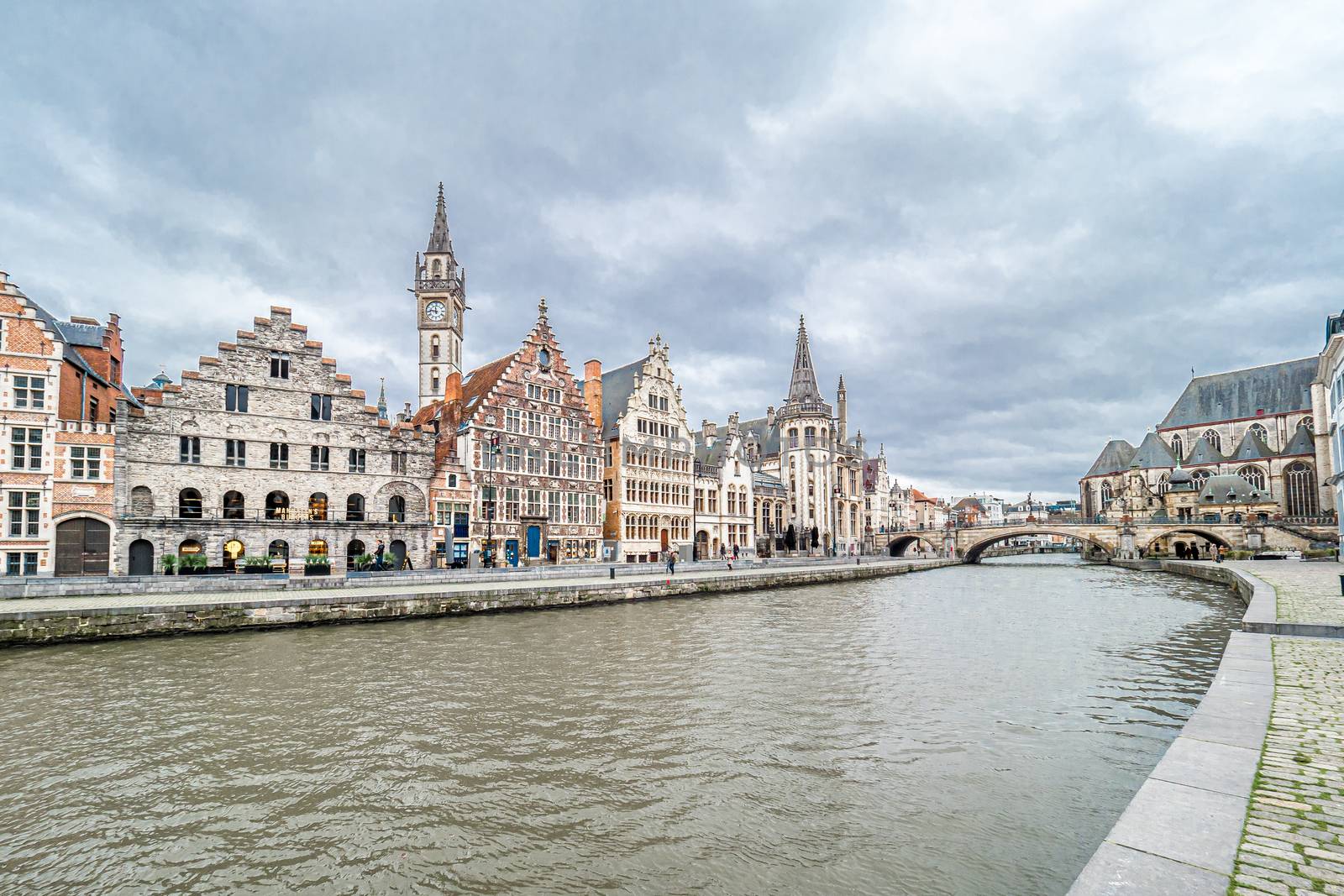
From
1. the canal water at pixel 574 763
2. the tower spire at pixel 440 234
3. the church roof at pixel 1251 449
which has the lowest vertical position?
the canal water at pixel 574 763

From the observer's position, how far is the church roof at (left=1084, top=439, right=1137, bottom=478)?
331ft

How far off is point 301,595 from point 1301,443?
102 m

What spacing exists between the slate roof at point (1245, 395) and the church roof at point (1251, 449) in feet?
12.9

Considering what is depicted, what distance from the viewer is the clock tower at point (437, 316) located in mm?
53812

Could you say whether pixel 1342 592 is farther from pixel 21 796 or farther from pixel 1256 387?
pixel 1256 387

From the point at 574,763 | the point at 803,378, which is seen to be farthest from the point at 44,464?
the point at 803,378

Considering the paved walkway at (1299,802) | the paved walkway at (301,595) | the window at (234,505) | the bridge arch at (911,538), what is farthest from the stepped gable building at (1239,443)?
the window at (234,505)

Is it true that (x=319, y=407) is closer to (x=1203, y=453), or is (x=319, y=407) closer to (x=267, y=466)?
(x=267, y=466)

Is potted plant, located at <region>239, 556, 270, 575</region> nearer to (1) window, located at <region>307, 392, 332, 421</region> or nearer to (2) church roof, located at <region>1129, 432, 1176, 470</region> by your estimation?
(1) window, located at <region>307, 392, 332, 421</region>

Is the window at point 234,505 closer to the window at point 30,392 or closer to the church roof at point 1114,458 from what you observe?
the window at point 30,392

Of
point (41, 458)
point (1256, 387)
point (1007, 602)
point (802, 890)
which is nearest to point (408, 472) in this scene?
point (41, 458)

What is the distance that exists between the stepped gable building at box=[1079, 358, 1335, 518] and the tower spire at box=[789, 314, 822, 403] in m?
48.0

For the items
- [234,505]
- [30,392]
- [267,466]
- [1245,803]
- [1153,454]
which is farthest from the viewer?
[1153,454]

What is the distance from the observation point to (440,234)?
54.9 m
